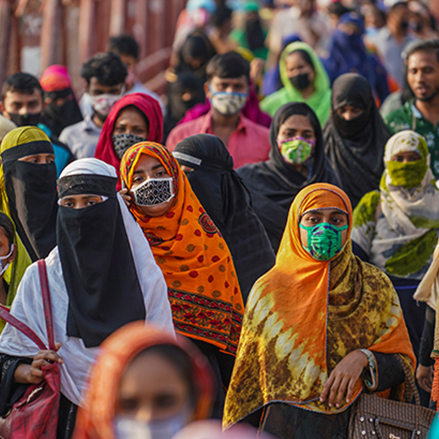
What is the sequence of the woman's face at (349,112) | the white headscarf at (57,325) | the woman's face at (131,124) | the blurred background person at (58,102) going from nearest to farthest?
the white headscarf at (57,325) < the woman's face at (131,124) < the woman's face at (349,112) < the blurred background person at (58,102)

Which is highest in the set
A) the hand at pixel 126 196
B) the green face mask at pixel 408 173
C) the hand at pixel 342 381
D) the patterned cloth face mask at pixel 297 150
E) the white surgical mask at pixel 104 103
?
the white surgical mask at pixel 104 103

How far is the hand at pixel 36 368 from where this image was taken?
3.54 metres

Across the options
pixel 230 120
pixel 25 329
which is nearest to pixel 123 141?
pixel 230 120

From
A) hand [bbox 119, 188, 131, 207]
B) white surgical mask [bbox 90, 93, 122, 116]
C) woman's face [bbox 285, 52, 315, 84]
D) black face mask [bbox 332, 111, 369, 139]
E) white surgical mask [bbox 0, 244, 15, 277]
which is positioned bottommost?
white surgical mask [bbox 0, 244, 15, 277]

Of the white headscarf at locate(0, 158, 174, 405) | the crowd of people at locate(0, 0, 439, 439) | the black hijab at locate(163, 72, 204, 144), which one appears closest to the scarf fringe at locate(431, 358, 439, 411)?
the crowd of people at locate(0, 0, 439, 439)

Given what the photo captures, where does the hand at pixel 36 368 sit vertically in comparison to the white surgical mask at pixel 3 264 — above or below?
below

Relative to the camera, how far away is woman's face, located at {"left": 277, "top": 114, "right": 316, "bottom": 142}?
224 inches

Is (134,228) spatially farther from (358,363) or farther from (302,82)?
(302,82)

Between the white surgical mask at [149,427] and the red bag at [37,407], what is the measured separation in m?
1.37

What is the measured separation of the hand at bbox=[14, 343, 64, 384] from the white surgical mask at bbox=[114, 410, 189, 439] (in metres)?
1.36

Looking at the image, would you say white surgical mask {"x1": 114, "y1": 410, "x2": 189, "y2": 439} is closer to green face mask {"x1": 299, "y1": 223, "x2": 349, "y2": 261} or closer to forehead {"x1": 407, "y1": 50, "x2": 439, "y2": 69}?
green face mask {"x1": 299, "y1": 223, "x2": 349, "y2": 261}

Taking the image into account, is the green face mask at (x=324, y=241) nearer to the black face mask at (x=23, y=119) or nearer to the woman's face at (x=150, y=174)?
the woman's face at (x=150, y=174)

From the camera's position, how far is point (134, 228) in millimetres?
3889

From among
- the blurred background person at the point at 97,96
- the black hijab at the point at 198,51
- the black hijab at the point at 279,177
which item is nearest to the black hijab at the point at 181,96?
the black hijab at the point at 198,51
